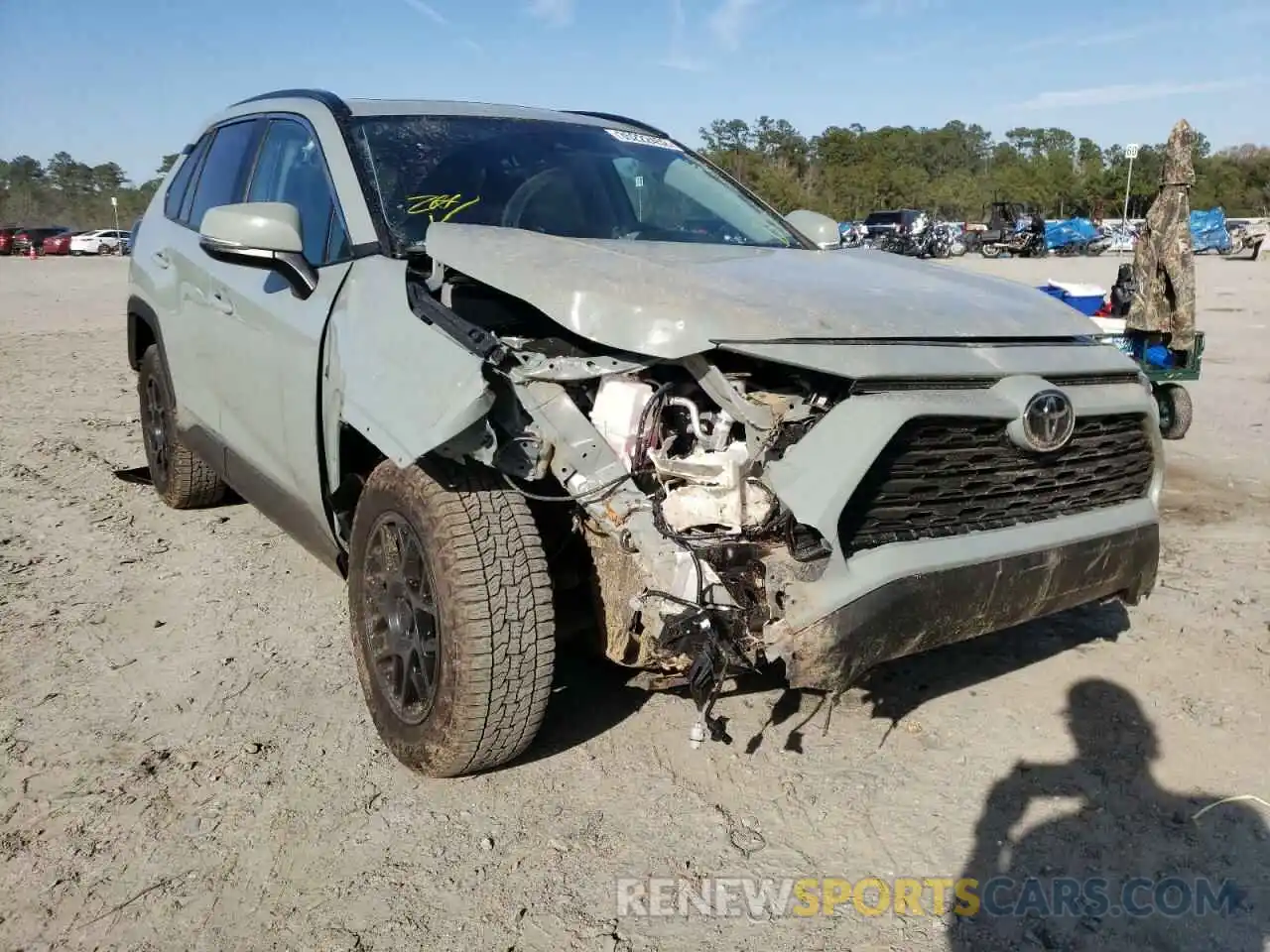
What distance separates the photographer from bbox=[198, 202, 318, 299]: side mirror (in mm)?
2883

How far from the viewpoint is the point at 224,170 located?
14.0 ft

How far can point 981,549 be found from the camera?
2.47 meters

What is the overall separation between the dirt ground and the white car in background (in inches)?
1645

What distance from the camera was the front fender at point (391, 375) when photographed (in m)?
2.35

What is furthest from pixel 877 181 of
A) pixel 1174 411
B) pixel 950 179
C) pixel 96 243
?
pixel 1174 411

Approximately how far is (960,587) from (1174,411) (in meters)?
5.10

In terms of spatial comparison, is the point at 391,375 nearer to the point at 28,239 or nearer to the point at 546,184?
the point at 546,184

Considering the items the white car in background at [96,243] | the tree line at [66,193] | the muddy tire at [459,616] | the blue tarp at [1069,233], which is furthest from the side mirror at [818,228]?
the tree line at [66,193]

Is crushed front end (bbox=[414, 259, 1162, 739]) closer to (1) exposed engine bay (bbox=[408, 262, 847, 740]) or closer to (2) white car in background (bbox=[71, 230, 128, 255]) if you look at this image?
(1) exposed engine bay (bbox=[408, 262, 847, 740])

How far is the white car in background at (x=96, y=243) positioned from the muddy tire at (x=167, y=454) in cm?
4049

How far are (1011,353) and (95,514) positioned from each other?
450cm

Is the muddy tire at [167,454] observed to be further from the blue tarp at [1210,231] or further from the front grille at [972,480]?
the blue tarp at [1210,231]

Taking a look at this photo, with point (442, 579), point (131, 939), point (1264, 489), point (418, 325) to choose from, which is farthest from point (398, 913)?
point (1264, 489)

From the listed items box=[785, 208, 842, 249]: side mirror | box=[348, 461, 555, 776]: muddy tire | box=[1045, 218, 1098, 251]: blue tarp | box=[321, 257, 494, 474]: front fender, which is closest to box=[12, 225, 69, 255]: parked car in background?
box=[1045, 218, 1098, 251]: blue tarp
